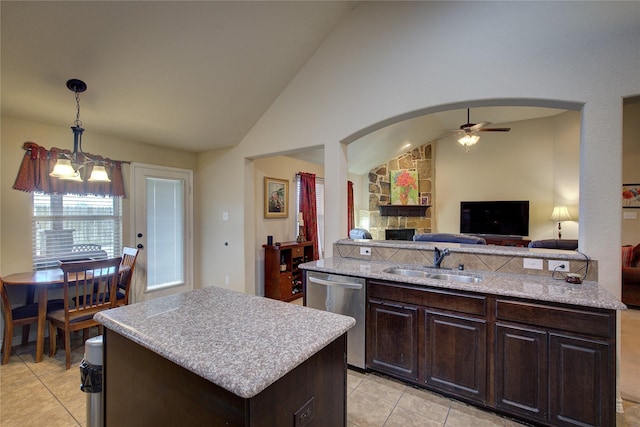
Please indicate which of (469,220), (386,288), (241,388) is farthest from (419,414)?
(469,220)

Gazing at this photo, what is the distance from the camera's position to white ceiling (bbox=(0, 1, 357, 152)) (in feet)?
7.54

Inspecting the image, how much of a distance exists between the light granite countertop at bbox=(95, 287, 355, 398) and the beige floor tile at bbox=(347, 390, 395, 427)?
1.19 m

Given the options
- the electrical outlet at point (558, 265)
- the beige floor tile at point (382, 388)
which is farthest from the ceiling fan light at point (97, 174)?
the electrical outlet at point (558, 265)

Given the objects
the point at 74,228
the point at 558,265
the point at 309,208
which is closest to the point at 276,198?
the point at 309,208

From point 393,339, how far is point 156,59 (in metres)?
3.36

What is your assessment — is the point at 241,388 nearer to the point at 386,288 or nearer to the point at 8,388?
the point at 386,288

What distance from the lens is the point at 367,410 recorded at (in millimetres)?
2135

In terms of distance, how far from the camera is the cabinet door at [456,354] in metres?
2.05

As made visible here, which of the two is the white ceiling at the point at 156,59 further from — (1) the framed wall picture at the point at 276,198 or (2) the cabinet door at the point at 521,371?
(2) the cabinet door at the point at 521,371

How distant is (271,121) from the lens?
3.96 meters

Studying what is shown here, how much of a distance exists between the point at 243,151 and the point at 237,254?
153 cm

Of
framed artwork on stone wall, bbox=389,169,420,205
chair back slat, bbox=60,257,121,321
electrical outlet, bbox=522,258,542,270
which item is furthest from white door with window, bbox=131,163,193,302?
framed artwork on stone wall, bbox=389,169,420,205

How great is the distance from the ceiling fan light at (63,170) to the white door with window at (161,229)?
1.45 m

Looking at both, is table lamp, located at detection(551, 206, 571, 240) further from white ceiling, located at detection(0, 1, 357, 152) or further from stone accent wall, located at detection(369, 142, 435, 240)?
white ceiling, located at detection(0, 1, 357, 152)
